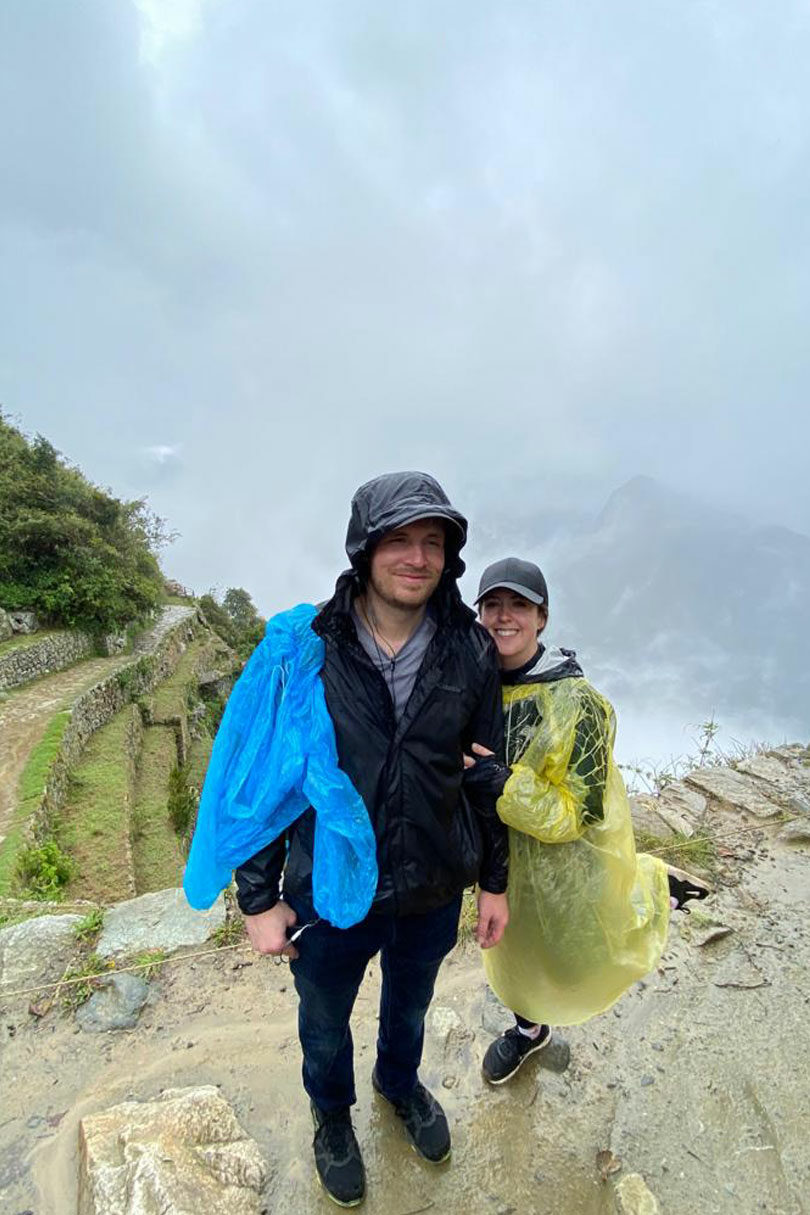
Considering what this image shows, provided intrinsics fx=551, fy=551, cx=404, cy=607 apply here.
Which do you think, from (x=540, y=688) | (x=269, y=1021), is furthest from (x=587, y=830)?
(x=269, y=1021)

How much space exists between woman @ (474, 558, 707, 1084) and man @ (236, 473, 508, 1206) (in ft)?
0.52

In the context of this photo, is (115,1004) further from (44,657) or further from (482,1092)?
(44,657)

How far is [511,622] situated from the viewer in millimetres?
1810

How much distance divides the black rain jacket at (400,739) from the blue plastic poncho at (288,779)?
4 centimetres

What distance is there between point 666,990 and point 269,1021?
1779mm

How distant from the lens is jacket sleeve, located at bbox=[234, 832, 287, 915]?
4.77 ft

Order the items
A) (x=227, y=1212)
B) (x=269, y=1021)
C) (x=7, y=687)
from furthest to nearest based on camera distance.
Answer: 1. (x=7, y=687)
2. (x=269, y=1021)
3. (x=227, y=1212)

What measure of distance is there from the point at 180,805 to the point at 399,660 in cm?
944

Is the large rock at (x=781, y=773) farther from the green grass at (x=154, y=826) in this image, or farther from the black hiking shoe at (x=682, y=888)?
the green grass at (x=154, y=826)

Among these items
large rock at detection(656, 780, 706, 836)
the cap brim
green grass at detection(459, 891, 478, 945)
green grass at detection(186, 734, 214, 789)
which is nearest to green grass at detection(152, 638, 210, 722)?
green grass at detection(186, 734, 214, 789)

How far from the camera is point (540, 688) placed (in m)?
1.76

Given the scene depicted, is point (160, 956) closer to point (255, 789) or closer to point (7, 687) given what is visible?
point (255, 789)

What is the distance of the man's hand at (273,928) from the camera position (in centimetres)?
146

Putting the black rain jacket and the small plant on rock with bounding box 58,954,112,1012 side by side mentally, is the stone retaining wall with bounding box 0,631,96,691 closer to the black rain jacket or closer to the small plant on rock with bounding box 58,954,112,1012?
the small plant on rock with bounding box 58,954,112,1012
